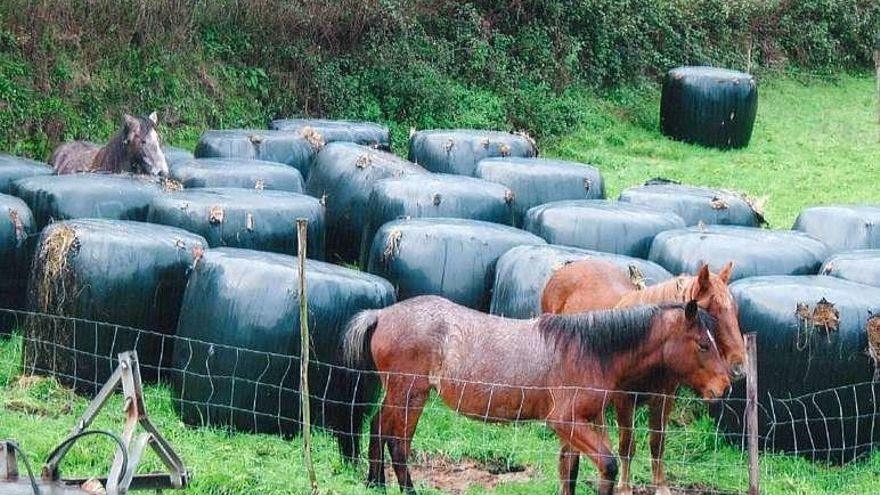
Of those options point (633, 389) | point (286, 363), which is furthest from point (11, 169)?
point (633, 389)

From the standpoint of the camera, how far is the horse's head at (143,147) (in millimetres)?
13719

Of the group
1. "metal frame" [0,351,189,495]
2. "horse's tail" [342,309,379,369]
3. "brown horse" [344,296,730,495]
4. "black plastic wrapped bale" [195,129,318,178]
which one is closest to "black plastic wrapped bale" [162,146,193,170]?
"black plastic wrapped bale" [195,129,318,178]

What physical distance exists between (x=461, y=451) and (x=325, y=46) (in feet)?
45.1

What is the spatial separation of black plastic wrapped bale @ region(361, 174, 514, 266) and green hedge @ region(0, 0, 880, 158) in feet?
23.1

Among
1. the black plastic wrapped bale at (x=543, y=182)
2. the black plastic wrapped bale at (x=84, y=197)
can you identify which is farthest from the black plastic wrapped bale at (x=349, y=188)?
the black plastic wrapped bale at (x=84, y=197)

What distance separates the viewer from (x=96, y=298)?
30.2ft

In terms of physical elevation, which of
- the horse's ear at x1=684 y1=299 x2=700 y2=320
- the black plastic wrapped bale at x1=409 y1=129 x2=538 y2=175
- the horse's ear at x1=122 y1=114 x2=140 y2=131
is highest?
the horse's ear at x1=684 y1=299 x2=700 y2=320

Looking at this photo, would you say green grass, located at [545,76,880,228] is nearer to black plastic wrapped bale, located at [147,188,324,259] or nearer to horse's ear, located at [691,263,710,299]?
black plastic wrapped bale, located at [147,188,324,259]

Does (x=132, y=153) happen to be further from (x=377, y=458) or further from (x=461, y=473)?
(x=377, y=458)

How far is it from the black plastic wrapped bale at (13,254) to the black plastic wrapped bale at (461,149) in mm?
5885

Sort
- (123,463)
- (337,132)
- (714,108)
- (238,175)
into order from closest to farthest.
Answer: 1. (123,463)
2. (238,175)
3. (337,132)
4. (714,108)

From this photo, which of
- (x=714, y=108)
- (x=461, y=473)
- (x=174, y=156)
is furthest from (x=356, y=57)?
(x=461, y=473)

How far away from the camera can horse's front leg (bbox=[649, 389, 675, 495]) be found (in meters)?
A: 8.22

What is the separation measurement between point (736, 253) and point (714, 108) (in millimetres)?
12316
